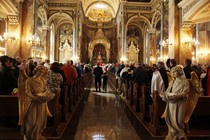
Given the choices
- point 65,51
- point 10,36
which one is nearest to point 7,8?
point 10,36

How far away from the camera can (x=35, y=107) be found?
10.8ft

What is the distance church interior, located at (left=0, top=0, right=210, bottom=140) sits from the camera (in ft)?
16.3

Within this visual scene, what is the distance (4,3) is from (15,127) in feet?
26.6

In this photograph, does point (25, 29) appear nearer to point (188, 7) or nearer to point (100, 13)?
point (188, 7)

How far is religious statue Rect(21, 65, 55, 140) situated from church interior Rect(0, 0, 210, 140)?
120 centimetres

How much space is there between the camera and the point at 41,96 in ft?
10.5

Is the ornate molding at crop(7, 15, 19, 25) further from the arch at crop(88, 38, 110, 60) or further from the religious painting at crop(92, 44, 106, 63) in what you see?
the religious painting at crop(92, 44, 106, 63)

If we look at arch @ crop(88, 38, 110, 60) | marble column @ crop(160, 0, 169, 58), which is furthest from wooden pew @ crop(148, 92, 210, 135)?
arch @ crop(88, 38, 110, 60)

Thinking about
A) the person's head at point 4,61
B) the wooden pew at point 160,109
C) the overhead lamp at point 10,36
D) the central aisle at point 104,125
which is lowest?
the central aisle at point 104,125

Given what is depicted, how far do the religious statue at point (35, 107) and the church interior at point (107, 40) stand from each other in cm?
120

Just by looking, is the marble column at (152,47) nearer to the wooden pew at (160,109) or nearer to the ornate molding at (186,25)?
the ornate molding at (186,25)

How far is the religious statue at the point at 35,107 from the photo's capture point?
127 inches

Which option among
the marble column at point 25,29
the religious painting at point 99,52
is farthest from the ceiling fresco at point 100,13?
the marble column at point 25,29

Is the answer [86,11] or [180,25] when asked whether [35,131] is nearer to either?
[180,25]
